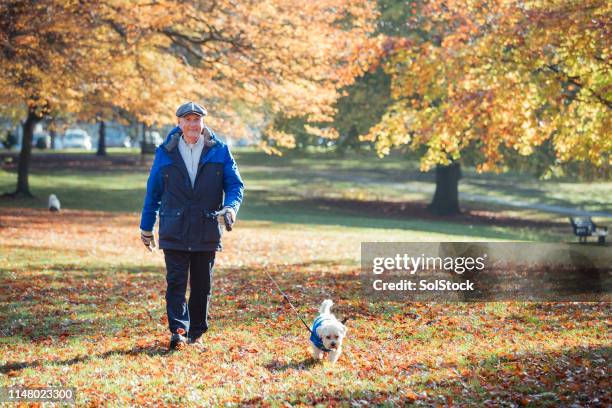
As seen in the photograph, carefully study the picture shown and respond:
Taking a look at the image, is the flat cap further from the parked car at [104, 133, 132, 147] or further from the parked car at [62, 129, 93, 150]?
the parked car at [104, 133, 132, 147]

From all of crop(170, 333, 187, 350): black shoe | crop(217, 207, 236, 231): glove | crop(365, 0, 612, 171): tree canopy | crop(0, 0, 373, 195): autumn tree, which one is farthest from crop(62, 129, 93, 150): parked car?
crop(217, 207, 236, 231): glove

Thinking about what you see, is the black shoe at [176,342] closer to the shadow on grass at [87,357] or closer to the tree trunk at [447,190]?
the shadow on grass at [87,357]

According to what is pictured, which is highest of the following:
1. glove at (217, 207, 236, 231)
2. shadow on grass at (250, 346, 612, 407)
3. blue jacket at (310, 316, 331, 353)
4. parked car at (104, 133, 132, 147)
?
glove at (217, 207, 236, 231)

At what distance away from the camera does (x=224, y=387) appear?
6.94 m

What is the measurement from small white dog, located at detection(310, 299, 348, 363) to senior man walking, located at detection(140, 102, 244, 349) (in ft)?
4.17

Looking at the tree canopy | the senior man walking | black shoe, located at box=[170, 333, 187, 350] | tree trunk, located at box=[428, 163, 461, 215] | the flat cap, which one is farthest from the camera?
tree trunk, located at box=[428, 163, 461, 215]

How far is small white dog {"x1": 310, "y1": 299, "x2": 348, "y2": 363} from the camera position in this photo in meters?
7.52

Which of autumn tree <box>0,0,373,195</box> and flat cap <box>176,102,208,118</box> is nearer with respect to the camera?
flat cap <box>176,102,208,118</box>

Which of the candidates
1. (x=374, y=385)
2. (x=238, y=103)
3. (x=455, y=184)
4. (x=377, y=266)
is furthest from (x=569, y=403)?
(x=455, y=184)

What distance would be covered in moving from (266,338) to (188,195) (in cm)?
201

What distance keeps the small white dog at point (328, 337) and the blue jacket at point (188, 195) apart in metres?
1.27

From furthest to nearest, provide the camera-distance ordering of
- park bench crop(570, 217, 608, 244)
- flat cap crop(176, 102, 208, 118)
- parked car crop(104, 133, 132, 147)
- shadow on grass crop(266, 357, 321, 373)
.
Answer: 1. parked car crop(104, 133, 132, 147)
2. park bench crop(570, 217, 608, 244)
3. flat cap crop(176, 102, 208, 118)
4. shadow on grass crop(266, 357, 321, 373)

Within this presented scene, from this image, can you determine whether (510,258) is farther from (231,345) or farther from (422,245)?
(231,345)

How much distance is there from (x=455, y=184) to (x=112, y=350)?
91.2ft
